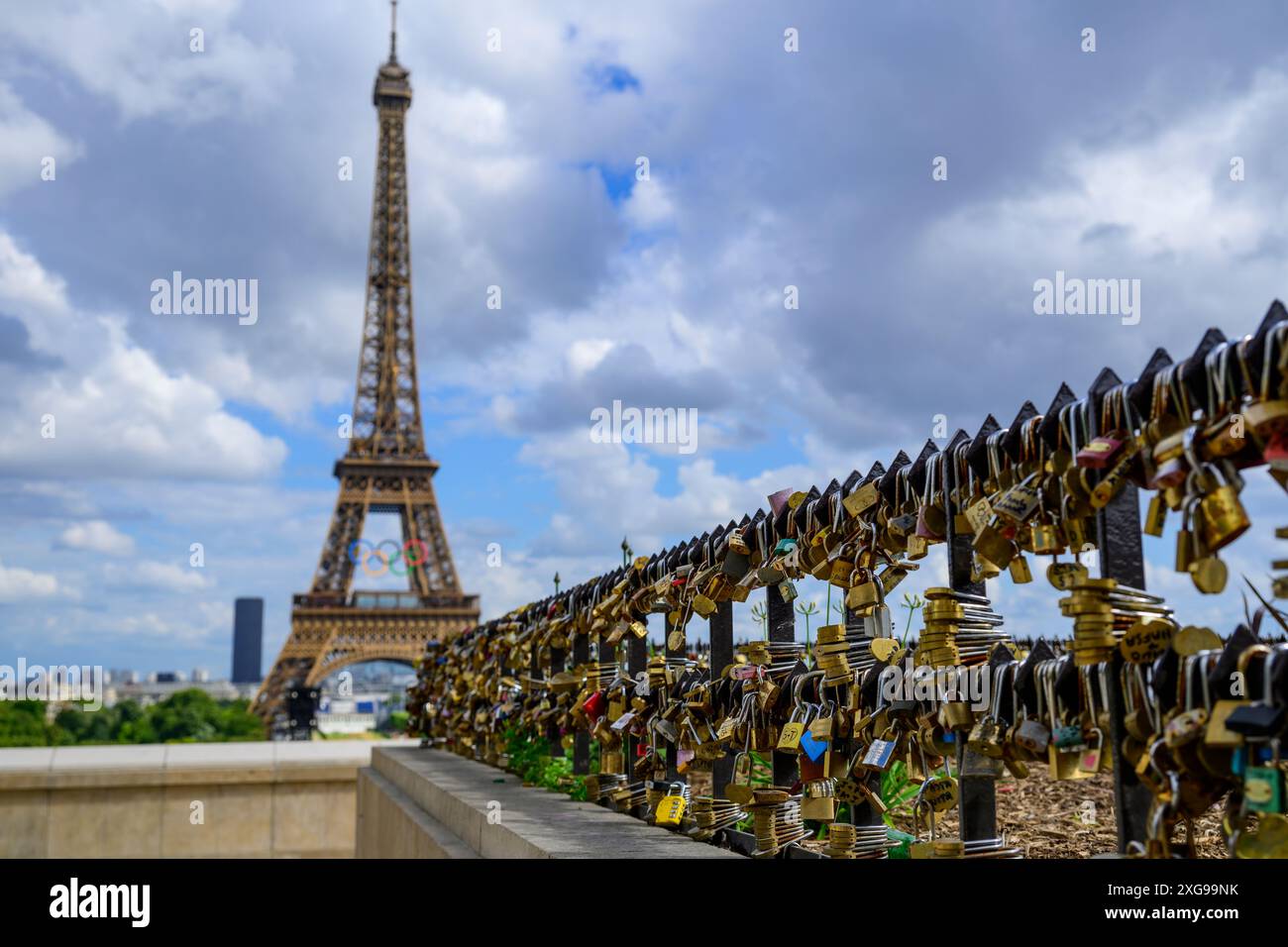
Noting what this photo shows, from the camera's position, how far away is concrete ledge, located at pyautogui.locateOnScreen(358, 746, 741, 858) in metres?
4.17

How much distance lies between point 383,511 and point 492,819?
4643cm

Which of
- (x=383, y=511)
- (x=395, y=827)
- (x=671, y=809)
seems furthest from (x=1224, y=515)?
(x=383, y=511)

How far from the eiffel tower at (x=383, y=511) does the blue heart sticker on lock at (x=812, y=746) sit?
36.0 meters

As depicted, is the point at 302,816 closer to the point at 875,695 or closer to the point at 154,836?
the point at 154,836

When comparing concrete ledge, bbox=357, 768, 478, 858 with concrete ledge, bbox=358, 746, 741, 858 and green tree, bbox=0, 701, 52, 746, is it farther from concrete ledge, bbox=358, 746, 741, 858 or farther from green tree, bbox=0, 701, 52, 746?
green tree, bbox=0, 701, 52, 746

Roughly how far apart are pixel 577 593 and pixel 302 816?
732 cm

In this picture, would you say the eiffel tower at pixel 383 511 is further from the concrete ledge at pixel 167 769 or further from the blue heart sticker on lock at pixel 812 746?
the blue heart sticker on lock at pixel 812 746

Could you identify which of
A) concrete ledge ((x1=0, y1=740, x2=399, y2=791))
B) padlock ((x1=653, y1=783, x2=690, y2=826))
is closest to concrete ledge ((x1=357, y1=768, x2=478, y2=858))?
padlock ((x1=653, y1=783, x2=690, y2=826))

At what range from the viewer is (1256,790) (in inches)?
67.2

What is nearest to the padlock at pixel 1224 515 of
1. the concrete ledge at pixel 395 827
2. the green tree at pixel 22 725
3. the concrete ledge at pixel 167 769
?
the concrete ledge at pixel 395 827

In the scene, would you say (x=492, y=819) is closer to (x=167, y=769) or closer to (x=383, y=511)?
(x=167, y=769)

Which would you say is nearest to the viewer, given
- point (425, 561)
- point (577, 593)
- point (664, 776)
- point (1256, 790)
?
point (1256, 790)

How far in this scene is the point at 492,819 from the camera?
16.3ft
